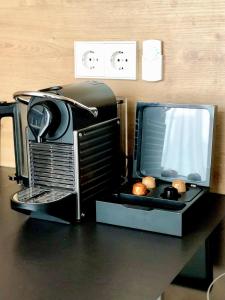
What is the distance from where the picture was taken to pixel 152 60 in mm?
1299

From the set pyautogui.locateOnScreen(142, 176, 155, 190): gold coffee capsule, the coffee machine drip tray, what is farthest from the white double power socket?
the coffee machine drip tray

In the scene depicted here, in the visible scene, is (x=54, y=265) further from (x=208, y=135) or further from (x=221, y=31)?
(x=221, y=31)

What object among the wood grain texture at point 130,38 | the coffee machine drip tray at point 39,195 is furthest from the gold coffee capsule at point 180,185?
the coffee machine drip tray at point 39,195

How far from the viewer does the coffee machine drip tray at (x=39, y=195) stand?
1.10 m

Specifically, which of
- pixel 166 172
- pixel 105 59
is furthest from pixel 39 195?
pixel 105 59

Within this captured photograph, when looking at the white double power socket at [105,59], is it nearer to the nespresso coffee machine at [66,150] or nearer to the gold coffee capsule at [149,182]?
the nespresso coffee machine at [66,150]

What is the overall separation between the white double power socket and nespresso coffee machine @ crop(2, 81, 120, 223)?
0.15 meters

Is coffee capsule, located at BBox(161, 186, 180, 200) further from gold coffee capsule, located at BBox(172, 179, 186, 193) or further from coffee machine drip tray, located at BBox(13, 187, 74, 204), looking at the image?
coffee machine drip tray, located at BBox(13, 187, 74, 204)

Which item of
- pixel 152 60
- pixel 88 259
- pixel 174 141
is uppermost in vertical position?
pixel 152 60

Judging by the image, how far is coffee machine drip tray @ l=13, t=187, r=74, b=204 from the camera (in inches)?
43.1

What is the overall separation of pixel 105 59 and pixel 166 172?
354 millimetres

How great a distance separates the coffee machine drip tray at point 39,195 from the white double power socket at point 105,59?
1.31 ft

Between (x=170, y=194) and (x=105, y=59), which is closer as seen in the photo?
(x=170, y=194)

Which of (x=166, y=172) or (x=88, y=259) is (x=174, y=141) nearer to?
(x=166, y=172)
